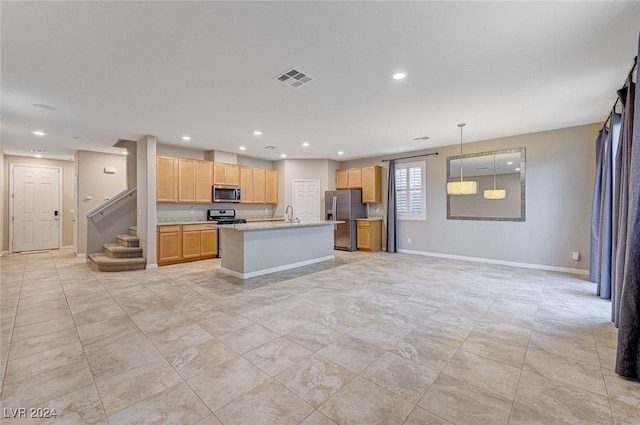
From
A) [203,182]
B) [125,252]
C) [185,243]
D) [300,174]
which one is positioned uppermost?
[300,174]

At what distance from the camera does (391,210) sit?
7594mm

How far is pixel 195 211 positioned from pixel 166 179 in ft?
3.72

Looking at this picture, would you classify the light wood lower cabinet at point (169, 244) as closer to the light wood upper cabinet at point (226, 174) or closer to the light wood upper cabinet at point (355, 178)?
the light wood upper cabinet at point (226, 174)

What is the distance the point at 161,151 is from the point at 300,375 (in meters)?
6.24

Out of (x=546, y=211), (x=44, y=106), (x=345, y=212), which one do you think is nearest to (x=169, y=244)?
(x=44, y=106)

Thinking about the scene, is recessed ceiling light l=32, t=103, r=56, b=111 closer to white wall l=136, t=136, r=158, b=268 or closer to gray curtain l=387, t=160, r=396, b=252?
white wall l=136, t=136, r=158, b=268

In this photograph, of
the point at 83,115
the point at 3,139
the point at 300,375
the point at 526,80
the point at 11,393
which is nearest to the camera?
the point at 11,393

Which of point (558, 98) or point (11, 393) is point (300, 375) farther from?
point (558, 98)

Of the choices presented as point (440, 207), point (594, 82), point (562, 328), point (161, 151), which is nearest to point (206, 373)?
point (562, 328)

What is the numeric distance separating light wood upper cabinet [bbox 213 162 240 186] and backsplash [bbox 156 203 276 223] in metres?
0.67

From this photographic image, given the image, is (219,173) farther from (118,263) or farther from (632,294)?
(632,294)

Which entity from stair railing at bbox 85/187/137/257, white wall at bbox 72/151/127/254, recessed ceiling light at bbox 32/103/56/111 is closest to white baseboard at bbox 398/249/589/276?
stair railing at bbox 85/187/137/257

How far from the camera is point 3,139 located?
5.82m

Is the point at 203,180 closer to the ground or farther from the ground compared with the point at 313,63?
closer to the ground
